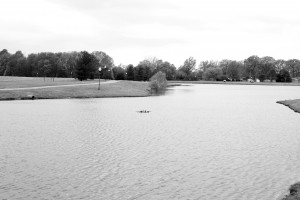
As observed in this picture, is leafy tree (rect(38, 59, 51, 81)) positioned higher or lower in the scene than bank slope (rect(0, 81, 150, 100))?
higher

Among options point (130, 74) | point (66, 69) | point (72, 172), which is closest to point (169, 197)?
point (72, 172)

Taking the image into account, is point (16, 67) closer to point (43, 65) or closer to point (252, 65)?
point (43, 65)

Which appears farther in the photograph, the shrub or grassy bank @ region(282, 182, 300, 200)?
the shrub

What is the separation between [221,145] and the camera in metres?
20.9

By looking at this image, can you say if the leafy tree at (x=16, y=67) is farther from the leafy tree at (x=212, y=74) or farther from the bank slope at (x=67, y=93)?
the bank slope at (x=67, y=93)

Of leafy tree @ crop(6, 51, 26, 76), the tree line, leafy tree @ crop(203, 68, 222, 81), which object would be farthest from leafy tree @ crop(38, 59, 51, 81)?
leafy tree @ crop(203, 68, 222, 81)

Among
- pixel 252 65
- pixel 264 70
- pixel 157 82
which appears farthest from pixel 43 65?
pixel 264 70

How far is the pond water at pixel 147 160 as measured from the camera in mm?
12680

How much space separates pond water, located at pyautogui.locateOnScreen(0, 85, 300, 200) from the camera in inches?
499

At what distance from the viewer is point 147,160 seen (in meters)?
17.0

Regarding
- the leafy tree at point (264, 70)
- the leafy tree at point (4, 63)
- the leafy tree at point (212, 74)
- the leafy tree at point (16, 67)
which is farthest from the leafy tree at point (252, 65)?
the leafy tree at point (4, 63)

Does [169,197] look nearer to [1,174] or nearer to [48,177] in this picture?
[48,177]

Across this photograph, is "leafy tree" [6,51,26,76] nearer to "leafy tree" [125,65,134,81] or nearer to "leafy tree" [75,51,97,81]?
"leafy tree" [125,65,134,81]

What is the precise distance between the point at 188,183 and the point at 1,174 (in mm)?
7249
